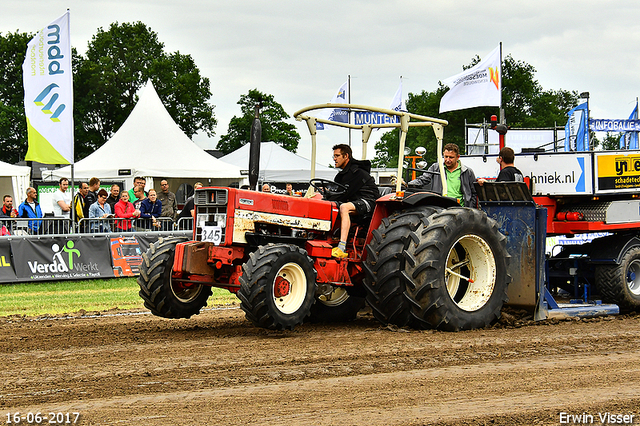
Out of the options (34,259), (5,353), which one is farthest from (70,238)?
(5,353)

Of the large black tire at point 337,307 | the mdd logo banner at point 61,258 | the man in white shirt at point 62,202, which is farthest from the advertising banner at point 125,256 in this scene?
the large black tire at point 337,307

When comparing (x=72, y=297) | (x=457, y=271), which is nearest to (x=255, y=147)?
(x=457, y=271)

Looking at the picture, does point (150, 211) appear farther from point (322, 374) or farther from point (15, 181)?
point (322, 374)

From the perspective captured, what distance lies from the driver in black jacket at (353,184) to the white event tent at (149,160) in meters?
15.7

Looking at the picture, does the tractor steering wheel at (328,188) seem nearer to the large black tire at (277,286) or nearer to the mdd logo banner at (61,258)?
the large black tire at (277,286)

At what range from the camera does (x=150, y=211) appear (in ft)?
50.0

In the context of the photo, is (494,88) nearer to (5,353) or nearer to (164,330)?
(164,330)

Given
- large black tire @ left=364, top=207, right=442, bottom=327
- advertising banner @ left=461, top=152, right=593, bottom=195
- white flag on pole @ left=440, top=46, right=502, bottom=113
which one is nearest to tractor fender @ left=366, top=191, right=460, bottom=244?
large black tire @ left=364, top=207, right=442, bottom=327

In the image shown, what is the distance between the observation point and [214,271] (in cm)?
745

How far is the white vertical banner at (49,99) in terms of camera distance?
14242mm

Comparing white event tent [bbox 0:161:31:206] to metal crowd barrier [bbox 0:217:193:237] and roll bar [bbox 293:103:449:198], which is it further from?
roll bar [bbox 293:103:449:198]

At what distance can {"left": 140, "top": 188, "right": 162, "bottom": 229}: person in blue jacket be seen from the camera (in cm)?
1512

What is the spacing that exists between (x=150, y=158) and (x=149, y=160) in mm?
104

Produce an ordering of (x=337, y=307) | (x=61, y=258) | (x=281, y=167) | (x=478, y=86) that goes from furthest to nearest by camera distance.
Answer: (x=281, y=167), (x=478, y=86), (x=61, y=258), (x=337, y=307)
